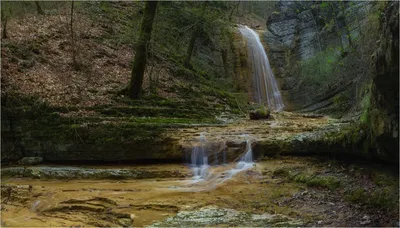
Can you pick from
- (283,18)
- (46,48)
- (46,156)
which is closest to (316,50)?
(283,18)

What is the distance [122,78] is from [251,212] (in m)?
9.59

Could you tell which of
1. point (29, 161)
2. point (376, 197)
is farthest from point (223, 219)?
point (29, 161)

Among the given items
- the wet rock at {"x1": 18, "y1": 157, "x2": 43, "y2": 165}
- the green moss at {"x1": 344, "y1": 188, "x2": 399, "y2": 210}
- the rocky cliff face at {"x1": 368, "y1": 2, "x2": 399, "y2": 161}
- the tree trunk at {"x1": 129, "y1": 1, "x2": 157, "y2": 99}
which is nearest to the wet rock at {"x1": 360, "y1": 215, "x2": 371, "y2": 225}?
the green moss at {"x1": 344, "y1": 188, "x2": 399, "y2": 210}

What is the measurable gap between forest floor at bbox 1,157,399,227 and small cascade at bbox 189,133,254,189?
418 mm

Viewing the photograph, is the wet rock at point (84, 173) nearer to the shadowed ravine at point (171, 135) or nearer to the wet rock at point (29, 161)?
the shadowed ravine at point (171, 135)

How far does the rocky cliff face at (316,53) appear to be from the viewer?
54.6ft

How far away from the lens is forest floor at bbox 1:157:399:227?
5191mm

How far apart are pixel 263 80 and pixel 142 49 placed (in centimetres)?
1151

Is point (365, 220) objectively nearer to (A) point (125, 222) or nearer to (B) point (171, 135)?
(A) point (125, 222)

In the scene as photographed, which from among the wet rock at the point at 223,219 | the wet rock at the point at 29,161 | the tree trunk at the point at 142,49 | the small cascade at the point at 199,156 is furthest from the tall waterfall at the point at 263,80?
the wet rock at the point at 223,219

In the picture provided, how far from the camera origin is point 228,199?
6.54 metres

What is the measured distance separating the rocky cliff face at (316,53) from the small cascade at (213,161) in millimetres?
7112

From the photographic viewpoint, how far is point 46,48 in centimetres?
1361

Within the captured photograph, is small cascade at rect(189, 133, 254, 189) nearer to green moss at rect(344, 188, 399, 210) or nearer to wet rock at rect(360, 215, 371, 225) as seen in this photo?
green moss at rect(344, 188, 399, 210)
